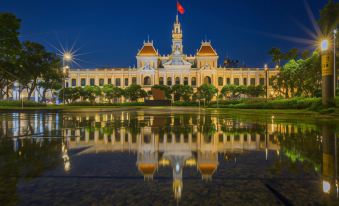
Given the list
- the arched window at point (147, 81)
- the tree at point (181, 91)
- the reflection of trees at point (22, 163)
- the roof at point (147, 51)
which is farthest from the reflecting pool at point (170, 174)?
the roof at point (147, 51)

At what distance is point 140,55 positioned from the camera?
338ft

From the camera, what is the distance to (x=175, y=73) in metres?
98.4

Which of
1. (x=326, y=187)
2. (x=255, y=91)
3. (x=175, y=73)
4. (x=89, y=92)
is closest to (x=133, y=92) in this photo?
(x=89, y=92)

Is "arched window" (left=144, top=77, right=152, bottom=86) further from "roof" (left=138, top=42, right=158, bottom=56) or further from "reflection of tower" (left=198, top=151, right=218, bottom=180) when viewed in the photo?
"reflection of tower" (left=198, top=151, right=218, bottom=180)

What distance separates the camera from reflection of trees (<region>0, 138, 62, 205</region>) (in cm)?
348

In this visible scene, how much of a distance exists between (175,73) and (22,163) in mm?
94360

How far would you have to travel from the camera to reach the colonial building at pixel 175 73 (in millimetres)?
97938

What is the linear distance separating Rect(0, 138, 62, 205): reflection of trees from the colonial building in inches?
3532

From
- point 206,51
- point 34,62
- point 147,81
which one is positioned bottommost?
point 34,62

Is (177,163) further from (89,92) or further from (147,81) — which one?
(147,81)

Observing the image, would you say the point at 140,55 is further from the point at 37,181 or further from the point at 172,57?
the point at 37,181

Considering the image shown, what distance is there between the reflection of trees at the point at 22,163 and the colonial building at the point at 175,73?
8971 centimetres

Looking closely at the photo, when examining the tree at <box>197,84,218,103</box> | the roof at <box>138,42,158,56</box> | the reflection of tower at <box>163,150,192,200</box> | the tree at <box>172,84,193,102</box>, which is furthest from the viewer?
the roof at <box>138,42,158,56</box>

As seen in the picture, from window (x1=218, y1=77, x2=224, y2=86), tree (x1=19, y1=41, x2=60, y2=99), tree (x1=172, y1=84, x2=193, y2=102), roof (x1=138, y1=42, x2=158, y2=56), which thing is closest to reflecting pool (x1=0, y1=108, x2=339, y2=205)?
tree (x1=19, y1=41, x2=60, y2=99)
